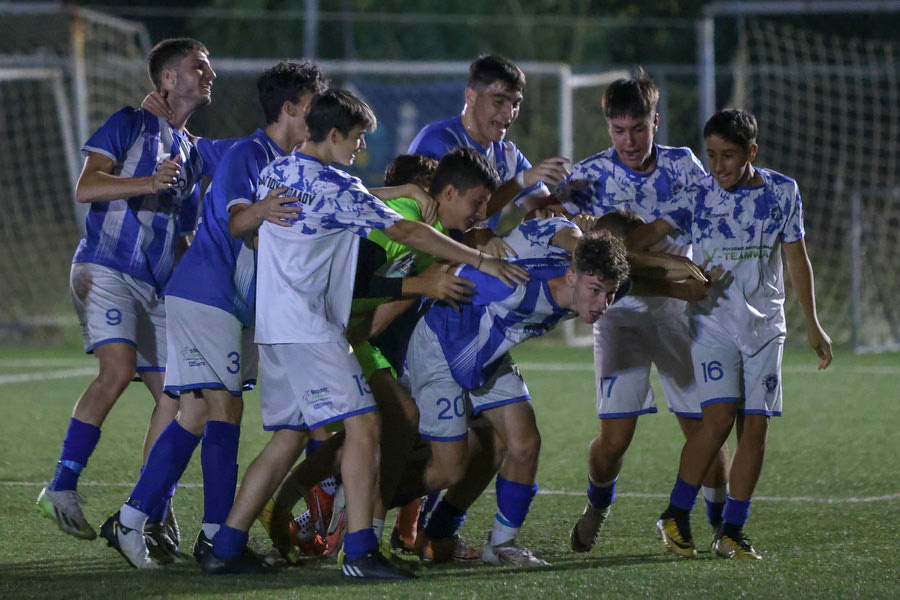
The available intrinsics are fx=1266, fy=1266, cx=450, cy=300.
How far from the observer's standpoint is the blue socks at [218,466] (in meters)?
4.45

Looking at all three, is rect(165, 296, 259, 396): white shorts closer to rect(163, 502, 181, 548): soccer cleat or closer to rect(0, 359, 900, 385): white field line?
rect(163, 502, 181, 548): soccer cleat

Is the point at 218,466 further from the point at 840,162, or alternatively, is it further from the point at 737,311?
the point at 840,162

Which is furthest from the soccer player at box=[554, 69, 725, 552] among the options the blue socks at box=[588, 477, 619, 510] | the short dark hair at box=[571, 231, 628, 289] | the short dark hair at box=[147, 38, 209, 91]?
the short dark hair at box=[147, 38, 209, 91]

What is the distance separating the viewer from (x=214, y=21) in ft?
79.0

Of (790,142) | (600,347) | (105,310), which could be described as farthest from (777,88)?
(105,310)

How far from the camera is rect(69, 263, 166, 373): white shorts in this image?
16.2 ft

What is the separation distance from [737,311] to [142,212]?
7.75ft

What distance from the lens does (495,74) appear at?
525 cm

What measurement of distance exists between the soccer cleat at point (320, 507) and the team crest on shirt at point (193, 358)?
78 cm

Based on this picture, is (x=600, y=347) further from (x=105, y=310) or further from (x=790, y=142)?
(x=790, y=142)

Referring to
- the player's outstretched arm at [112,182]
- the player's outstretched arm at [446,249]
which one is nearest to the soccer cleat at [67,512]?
the player's outstretched arm at [112,182]

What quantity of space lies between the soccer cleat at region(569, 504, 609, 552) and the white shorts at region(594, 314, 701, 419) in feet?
1.45

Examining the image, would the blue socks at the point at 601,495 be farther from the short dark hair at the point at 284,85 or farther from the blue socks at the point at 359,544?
the short dark hair at the point at 284,85

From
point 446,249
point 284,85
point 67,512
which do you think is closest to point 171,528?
point 67,512
